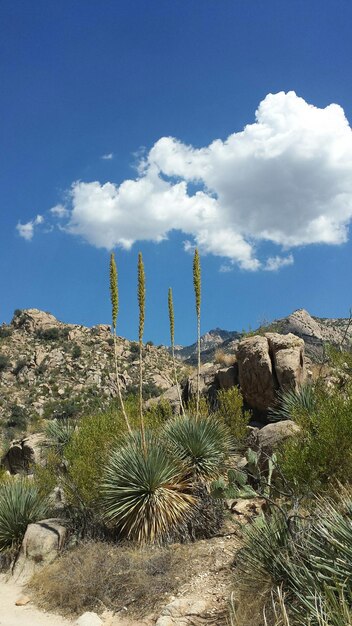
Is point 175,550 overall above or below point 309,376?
below

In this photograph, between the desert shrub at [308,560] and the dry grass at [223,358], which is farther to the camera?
the dry grass at [223,358]

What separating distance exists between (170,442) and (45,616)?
13.8ft

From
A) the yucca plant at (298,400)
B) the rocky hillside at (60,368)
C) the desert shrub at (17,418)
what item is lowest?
the yucca plant at (298,400)

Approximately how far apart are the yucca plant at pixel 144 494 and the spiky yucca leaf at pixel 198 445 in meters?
0.51

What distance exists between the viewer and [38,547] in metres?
9.77

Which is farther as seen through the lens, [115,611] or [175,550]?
[175,550]

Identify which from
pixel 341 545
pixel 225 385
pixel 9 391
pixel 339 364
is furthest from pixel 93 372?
pixel 341 545

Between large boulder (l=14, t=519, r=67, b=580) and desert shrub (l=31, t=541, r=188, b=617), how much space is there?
1.68 ft

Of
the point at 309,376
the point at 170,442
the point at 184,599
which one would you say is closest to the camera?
the point at 184,599

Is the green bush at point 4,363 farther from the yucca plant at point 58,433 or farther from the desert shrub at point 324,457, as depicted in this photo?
the desert shrub at point 324,457

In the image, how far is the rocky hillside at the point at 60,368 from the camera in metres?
37.6

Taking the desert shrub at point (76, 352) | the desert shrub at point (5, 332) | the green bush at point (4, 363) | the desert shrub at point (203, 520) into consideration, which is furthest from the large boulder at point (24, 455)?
the desert shrub at point (5, 332)

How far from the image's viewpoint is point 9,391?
4116 centimetres

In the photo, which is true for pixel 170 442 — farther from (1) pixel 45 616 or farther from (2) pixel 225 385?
(2) pixel 225 385
